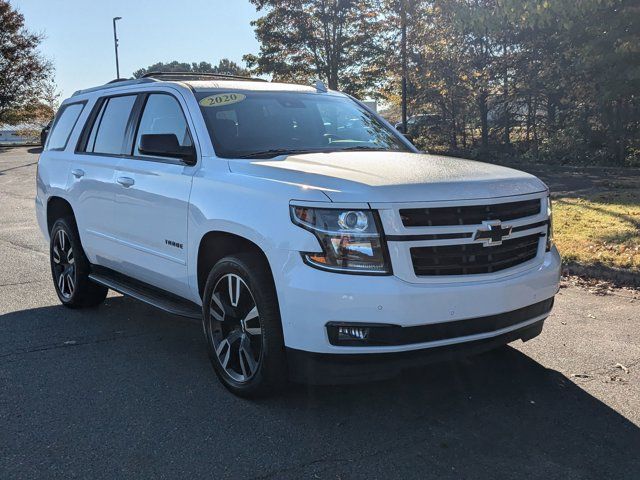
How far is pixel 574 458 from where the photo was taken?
322 centimetres

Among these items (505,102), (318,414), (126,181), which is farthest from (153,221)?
(505,102)

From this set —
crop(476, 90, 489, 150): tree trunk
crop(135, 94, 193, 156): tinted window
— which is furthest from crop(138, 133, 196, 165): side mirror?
crop(476, 90, 489, 150): tree trunk

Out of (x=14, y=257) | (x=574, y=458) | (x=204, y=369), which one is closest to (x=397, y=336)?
(x=574, y=458)

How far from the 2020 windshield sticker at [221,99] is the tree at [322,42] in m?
24.0

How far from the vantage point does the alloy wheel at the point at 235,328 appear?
152 inches

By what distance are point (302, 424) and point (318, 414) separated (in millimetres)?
156

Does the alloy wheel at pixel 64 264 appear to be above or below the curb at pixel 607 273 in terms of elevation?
above

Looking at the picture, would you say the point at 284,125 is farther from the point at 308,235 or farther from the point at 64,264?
the point at 64,264

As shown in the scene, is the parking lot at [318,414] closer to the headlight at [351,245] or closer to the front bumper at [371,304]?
the front bumper at [371,304]

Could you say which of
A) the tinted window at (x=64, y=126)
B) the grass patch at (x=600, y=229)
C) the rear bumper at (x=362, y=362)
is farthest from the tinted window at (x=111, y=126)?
the grass patch at (x=600, y=229)

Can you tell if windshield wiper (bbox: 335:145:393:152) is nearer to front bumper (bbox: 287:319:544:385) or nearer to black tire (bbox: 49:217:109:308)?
front bumper (bbox: 287:319:544:385)

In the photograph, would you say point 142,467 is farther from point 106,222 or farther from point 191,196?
point 106,222

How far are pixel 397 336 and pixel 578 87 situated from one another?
16.3 metres

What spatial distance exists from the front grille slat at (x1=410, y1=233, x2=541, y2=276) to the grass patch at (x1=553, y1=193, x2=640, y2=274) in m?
3.69
